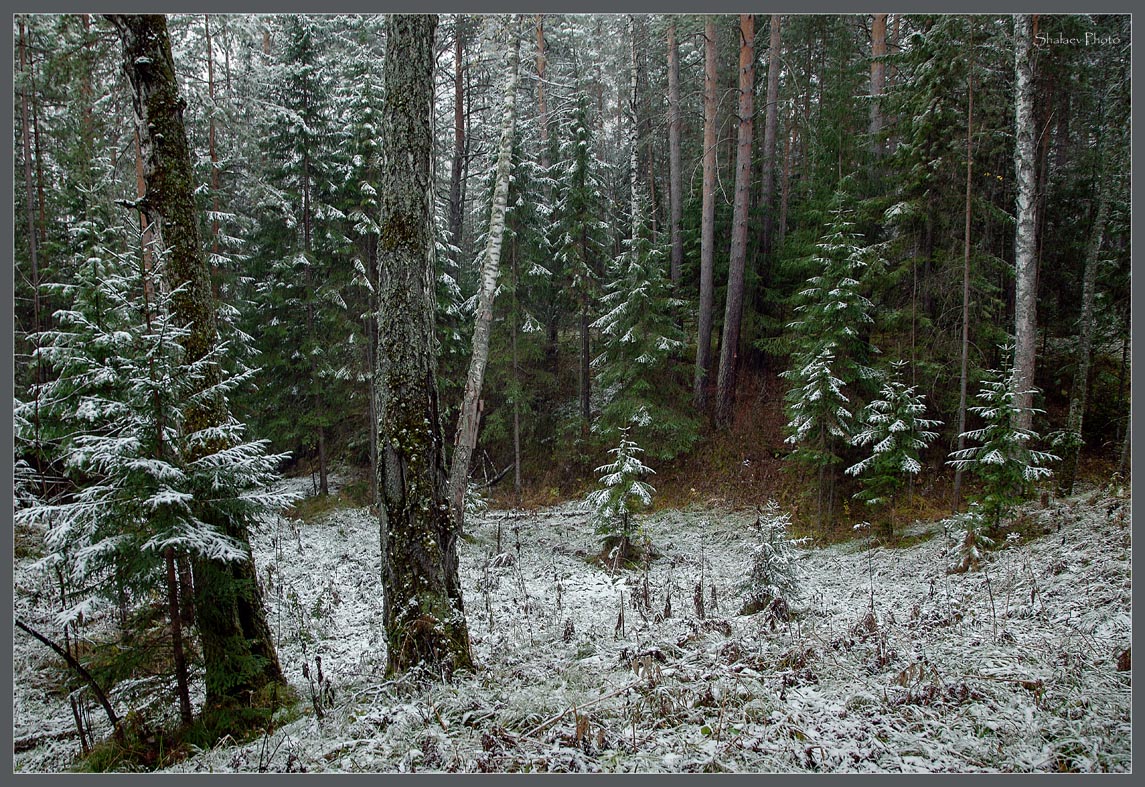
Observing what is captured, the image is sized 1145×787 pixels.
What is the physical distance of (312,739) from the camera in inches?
150

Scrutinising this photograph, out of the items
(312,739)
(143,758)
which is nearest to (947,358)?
(312,739)

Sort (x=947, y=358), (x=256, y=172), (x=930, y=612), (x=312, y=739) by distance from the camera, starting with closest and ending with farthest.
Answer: (x=312, y=739) → (x=930, y=612) → (x=256, y=172) → (x=947, y=358)

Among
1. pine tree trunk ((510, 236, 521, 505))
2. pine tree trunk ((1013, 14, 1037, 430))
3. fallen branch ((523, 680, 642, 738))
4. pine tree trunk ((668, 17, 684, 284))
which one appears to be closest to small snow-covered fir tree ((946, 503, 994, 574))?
pine tree trunk ((1013, 14, 1037, 430))

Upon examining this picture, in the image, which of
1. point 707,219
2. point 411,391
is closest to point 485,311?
point 411,391

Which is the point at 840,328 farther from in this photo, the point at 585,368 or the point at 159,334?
the point at 159,334

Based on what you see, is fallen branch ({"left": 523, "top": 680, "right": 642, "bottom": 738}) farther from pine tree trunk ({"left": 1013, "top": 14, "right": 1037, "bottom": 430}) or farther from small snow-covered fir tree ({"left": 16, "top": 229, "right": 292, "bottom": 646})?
pine tree trunk ({"left": 1013, "top": 14, "right": 1037, "bottom": 430})

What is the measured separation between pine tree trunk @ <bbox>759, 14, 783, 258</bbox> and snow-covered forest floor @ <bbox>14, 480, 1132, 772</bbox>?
1149 centimetres

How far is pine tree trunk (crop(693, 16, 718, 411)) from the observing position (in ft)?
49.7

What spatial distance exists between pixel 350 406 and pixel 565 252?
7843 mm

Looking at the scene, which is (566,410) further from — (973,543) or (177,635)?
(177,635)

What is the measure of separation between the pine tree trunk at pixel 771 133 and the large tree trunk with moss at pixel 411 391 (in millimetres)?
13385

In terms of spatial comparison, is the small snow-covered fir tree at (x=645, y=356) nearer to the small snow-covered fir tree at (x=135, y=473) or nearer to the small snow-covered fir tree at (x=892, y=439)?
the small snow-covered fir tree at (x=892, y=439)

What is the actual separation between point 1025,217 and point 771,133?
330 inches

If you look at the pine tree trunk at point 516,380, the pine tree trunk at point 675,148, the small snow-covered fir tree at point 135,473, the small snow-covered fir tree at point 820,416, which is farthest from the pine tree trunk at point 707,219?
the small snow-covered fir tree at point 135,473
